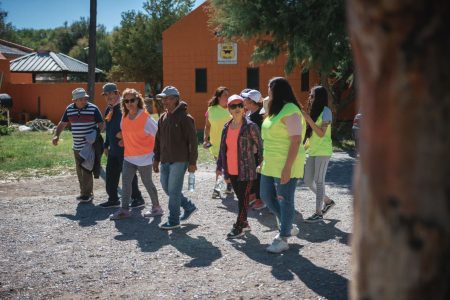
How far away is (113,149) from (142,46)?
3515 centimetres

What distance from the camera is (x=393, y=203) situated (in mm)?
1566

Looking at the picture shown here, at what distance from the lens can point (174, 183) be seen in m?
6.70

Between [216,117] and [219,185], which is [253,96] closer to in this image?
[216,117]

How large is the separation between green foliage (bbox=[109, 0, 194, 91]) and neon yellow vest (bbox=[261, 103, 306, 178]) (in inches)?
1430

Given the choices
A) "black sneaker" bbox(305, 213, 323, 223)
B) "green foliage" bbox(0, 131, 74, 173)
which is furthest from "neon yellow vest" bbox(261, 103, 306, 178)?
"green foliage" bbox(0, 131, 74, 173)

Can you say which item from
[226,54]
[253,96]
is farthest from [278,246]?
[226,54]

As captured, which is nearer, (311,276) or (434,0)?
(434,0)

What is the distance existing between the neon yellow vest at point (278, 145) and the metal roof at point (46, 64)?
28.5 meters

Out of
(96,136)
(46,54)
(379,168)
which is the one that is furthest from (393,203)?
(46,54)

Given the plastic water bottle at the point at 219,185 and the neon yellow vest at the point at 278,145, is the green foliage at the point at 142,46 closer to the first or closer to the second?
the plastic water bottle at the point at 219,185

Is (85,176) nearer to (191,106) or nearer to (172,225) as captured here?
(172,225)

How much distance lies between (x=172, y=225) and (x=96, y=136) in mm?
2429

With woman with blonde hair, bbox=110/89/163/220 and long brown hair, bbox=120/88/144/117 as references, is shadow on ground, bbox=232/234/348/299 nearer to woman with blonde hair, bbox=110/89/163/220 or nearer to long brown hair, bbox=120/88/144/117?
woman with blonde hair, bbox=110/89/163/220

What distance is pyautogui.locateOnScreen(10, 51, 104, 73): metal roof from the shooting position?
3194 centimetres
